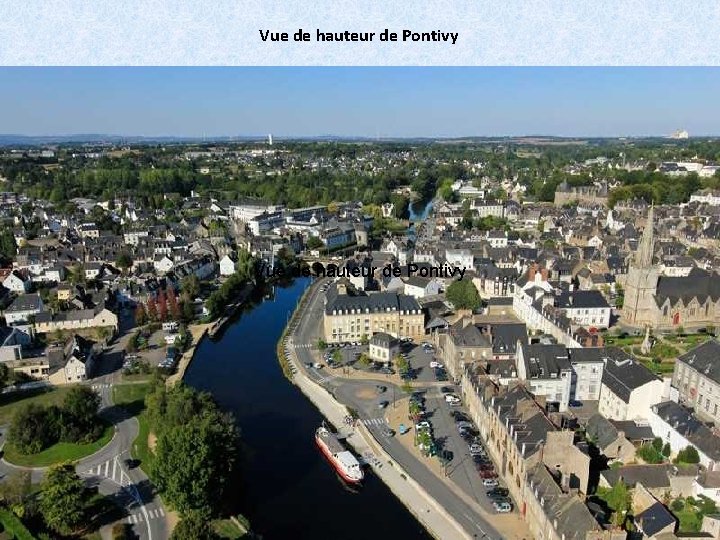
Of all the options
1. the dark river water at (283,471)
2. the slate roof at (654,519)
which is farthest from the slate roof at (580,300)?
the slate roof at (654,519)

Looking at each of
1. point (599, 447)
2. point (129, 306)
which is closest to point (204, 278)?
point (129, 306)

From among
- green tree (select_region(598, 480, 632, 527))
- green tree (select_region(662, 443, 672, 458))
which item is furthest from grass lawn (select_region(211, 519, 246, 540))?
green tree (select_region(662, 443, 672, 458))

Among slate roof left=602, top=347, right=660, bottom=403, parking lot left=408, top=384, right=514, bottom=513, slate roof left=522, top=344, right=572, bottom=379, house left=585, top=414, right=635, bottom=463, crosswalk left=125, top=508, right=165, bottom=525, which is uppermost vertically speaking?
slate roof left=522, top=344, right=572, bottom=379

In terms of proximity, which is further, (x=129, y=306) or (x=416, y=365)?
(x=129, y=306)

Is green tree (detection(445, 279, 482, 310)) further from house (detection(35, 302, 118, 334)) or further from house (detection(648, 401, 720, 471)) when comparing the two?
house (detection(35, 302, 118, 334))

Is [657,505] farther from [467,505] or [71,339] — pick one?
[71,339]
